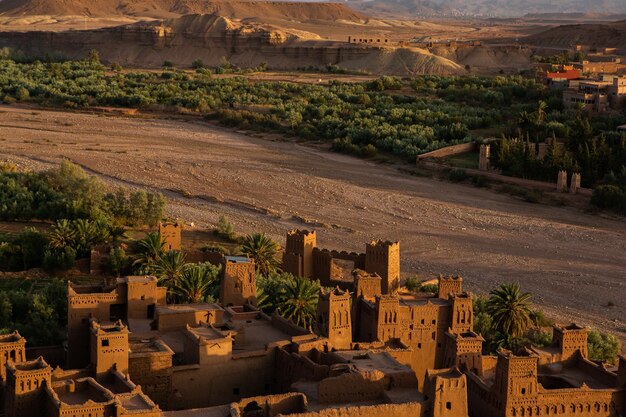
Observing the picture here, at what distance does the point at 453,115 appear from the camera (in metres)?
56.7

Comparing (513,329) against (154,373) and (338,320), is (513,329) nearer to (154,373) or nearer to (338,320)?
(338,320)

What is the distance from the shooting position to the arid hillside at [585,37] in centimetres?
9906

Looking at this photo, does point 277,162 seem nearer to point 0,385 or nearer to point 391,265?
point 391,265

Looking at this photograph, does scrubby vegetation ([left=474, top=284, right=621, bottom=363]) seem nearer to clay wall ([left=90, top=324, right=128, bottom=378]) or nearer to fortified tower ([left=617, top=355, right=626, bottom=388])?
fortified tower ([left=617, top=355, right=626, bottom=388])

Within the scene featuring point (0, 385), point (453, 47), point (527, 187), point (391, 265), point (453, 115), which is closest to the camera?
point (0, 385)

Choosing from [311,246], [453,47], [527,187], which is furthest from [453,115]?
[453,47]

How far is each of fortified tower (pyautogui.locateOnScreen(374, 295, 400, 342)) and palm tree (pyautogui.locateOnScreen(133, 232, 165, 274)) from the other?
7605mm

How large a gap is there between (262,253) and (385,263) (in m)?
4.30

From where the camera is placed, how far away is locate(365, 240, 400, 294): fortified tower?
2303 centimetres

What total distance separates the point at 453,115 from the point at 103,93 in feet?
70.2

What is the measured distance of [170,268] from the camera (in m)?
24.0

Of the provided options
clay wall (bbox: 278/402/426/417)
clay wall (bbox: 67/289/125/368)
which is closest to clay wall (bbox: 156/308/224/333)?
clay wall (bbox: 67/289/125/368)

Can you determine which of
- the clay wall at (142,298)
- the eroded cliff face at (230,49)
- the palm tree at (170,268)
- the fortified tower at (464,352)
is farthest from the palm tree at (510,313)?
the eroded cliff face at (230,49)

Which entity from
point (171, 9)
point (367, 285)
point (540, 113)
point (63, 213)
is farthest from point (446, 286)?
point (171, 9)
